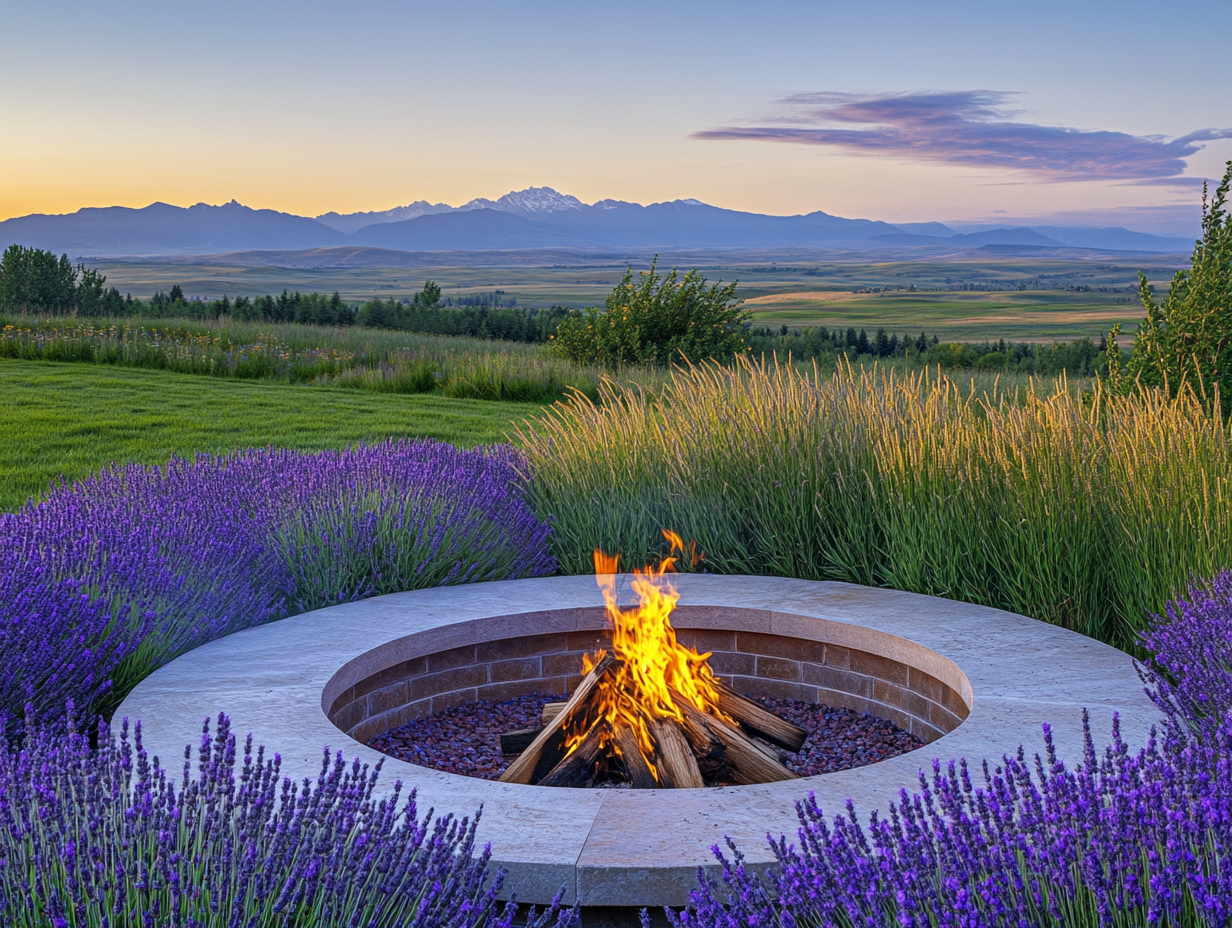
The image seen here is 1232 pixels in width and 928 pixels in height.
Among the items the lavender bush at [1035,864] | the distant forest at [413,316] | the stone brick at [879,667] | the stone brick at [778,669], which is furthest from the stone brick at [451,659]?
the distant forest at [413,316]

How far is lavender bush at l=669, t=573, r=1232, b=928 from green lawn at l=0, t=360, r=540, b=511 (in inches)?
263

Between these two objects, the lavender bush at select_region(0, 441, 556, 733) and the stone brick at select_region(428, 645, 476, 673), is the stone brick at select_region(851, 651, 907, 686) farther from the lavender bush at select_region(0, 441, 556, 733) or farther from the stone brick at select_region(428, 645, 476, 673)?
the lavender bush at select_region(0, 441, 556, 733)

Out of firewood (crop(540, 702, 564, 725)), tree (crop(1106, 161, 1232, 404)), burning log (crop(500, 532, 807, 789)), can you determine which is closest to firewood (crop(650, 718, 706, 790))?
burning log (crop(500, 532, 807, 789))

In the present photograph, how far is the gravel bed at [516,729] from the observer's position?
3736 mm

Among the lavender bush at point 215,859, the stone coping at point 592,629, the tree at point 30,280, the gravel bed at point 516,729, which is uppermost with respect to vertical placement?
the tree at point 30,280

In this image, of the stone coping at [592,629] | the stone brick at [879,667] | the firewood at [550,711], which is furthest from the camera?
the stone brick at [879,667]

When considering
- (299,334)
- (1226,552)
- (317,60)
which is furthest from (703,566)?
(299,334)

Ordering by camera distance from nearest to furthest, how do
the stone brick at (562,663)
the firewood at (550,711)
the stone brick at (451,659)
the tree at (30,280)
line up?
the firewood at (550,711), the stone brick at (451,659), the stone brick at (562,663), the tree at (30,280)

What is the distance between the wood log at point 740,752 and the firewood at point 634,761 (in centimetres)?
22

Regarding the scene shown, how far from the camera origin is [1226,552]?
3977 mm

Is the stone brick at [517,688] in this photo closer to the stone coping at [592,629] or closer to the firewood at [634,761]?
the stone coping at [592,629]

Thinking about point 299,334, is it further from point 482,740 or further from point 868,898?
point 868,898

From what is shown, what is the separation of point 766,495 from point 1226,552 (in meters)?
2.15

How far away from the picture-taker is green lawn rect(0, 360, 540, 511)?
8850mm
